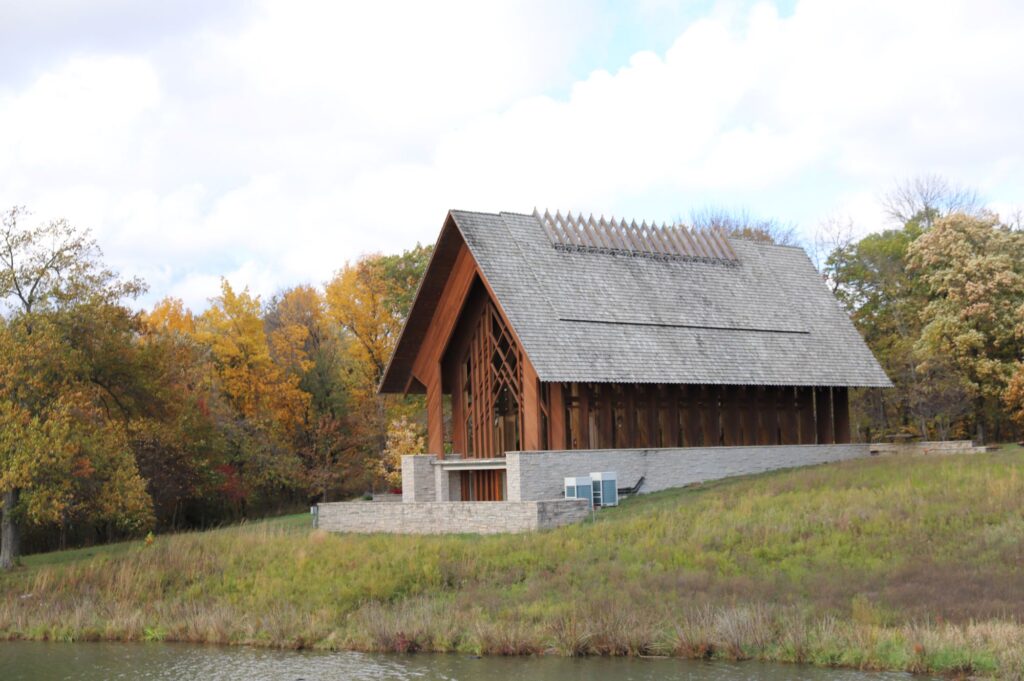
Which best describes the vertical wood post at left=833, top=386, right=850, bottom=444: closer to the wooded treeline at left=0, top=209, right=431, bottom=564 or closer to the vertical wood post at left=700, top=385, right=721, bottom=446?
the vertical wood post at left=700, top=385, right=721, bottom=446

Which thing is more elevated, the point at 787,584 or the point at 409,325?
the point at 409,325

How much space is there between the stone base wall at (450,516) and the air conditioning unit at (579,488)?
162cm

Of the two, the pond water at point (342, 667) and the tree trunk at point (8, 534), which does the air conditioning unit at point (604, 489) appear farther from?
the tree trunk at point (8, 534)

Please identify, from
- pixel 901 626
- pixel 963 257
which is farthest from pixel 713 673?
pixel 963 257

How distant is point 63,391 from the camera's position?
33.0 metres

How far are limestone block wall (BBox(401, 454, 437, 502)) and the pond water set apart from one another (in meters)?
13.4

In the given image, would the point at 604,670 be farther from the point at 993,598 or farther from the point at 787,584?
the point at 993,598

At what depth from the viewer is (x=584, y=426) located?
1324 inches

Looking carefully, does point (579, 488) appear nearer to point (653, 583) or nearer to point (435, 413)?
point (435, 413)

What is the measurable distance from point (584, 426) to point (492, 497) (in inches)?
137

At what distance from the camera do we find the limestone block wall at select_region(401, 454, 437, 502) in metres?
35.7

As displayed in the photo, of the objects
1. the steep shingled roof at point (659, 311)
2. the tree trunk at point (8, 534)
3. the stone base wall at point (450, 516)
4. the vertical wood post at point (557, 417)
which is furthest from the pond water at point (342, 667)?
the vertical wood post at point (557, 417)

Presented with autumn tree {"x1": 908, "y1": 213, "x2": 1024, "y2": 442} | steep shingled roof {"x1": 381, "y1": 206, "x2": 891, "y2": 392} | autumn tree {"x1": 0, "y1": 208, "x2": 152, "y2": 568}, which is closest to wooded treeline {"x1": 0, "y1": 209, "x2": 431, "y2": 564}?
autumn tree {"x1": 0, "y1": 208, "x2": 152, "y2": 568}

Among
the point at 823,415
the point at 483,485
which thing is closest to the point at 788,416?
the point at 823,415
